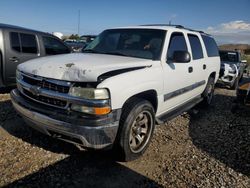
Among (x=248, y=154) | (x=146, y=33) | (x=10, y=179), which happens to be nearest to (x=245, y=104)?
(x=248, y=154)

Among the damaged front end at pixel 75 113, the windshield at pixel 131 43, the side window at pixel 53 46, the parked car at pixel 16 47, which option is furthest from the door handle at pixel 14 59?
the damaged front end at pixel 75 113

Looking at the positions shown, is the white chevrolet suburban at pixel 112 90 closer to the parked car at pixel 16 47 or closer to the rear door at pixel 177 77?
the rear door at pixel 177 77

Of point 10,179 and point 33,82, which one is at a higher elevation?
point 33,82

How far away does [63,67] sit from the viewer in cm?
323

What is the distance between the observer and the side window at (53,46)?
279 inches

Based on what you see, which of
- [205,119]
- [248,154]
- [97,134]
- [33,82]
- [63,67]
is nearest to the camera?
[97,134]

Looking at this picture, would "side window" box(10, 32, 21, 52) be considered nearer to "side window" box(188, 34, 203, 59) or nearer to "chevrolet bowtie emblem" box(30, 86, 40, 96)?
"chevrolet bowtie emblem" box(30, 86, 40, 96)

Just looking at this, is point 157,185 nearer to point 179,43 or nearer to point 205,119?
point 179,43

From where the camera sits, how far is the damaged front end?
2.93 m

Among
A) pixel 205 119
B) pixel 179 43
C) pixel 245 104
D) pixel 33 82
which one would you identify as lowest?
pixel 205 119

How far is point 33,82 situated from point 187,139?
2.88m

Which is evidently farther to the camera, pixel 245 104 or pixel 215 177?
pixel 245 104

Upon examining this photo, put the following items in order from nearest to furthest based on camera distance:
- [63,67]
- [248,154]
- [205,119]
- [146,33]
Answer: [63,67] → [248,154] → [146,33] → [205,119]

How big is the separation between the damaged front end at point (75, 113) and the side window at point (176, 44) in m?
1.79
